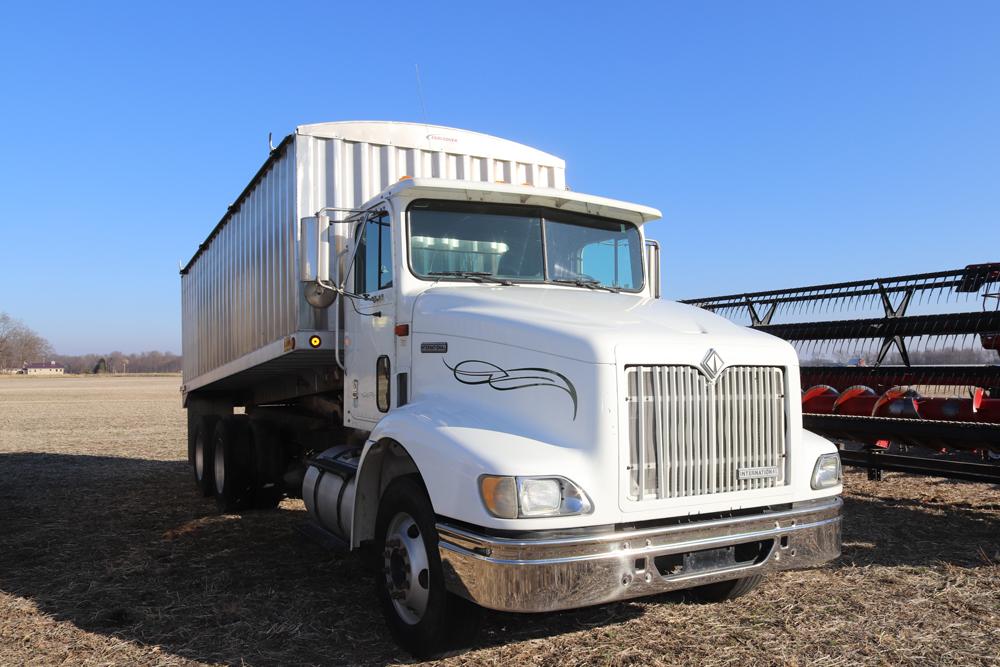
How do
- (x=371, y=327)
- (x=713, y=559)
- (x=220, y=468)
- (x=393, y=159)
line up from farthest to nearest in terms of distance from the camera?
(x=220, y=468), (x=393, y=159), (x=371, y=327), (x=713, y=559)

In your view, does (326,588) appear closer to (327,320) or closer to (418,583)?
(418,583)

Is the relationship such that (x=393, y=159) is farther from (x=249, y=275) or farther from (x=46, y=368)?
(x=46, y=368)

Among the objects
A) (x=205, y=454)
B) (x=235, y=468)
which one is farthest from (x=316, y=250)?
(x=205, y=454)

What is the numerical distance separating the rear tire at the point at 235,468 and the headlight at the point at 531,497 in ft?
17.7

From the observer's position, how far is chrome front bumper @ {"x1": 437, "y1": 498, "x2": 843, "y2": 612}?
3359 millimetres

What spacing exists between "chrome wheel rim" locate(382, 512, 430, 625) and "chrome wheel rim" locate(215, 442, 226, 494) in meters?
4.57

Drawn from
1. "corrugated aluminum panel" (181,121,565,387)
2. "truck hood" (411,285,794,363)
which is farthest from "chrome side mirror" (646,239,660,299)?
"corrugated aluminum panel" (181,121,565,387)

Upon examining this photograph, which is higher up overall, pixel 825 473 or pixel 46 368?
pixel 46 368

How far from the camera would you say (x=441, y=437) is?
376 cm

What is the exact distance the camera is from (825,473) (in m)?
4.15

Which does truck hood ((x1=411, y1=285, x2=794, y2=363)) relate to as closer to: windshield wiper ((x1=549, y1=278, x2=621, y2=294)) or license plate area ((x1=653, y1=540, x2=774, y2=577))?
windshield wiper ((x1=549, y1=278, x2=621, y2=294))

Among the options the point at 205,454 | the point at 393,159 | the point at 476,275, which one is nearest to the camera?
the point at 476,275

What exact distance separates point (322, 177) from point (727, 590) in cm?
443

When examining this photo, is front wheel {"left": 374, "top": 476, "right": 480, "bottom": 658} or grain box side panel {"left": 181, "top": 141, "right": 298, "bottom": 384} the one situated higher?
grain box side panel {"left": 181, "top": 141, "right": 298, "bottom": 384}
